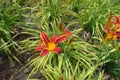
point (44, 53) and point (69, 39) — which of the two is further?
point (69, 39)

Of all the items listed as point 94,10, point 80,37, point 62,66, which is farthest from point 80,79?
point 94,10

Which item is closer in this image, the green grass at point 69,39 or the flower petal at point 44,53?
the flower petal at point 44,53

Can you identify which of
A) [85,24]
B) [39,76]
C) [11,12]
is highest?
[11,12]

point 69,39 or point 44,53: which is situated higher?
point 44,53

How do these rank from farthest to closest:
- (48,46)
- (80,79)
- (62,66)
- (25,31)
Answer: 1. (25,31)
2. (62,66)
3. (80,79)
4. (48,46)

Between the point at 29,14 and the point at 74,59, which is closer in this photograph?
the point at 74,59

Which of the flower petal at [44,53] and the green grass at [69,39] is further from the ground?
the flower petal at [44,53]

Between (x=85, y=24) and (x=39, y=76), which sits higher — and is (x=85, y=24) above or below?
above

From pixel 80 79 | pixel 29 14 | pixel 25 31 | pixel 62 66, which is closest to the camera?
pixel 80 79

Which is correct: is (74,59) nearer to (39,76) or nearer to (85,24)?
(39,76)

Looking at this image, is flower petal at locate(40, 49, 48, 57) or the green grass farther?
the green grass

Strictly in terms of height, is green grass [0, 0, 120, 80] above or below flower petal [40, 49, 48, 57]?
below
